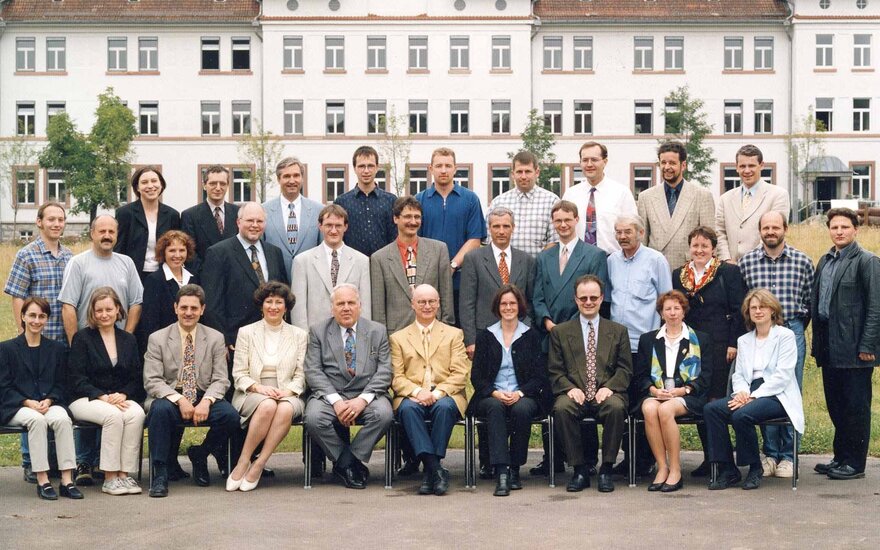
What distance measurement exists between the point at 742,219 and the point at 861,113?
57.5 metres

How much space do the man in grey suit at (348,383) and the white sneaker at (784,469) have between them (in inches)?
127

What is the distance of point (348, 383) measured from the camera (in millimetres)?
10422

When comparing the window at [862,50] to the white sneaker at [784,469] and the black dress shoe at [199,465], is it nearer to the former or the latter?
the white sneaker at [784,469]

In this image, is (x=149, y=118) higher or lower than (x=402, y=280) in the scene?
higher

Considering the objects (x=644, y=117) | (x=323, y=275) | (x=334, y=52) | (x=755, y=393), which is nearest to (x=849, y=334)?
(x=755, y=393)

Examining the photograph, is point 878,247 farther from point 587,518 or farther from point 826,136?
point 826,136

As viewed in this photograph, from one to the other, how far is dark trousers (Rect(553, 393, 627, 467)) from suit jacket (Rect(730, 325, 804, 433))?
3.25 feet

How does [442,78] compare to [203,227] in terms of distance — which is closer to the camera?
[203,227]

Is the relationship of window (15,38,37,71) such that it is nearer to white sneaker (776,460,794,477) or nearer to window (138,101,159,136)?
window (138,101,159,136)

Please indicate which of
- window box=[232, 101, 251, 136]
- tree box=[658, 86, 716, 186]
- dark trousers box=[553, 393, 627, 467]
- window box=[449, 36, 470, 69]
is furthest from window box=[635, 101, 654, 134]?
dark trousers box=[553, 393, 627, 467]

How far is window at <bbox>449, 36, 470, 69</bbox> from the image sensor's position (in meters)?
64.0

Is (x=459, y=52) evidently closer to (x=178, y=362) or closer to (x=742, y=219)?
(x=742, y=219)

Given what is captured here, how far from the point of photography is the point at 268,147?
2472 inches

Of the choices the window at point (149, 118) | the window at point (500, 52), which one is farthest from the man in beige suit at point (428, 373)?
the window at point (149, 118)
